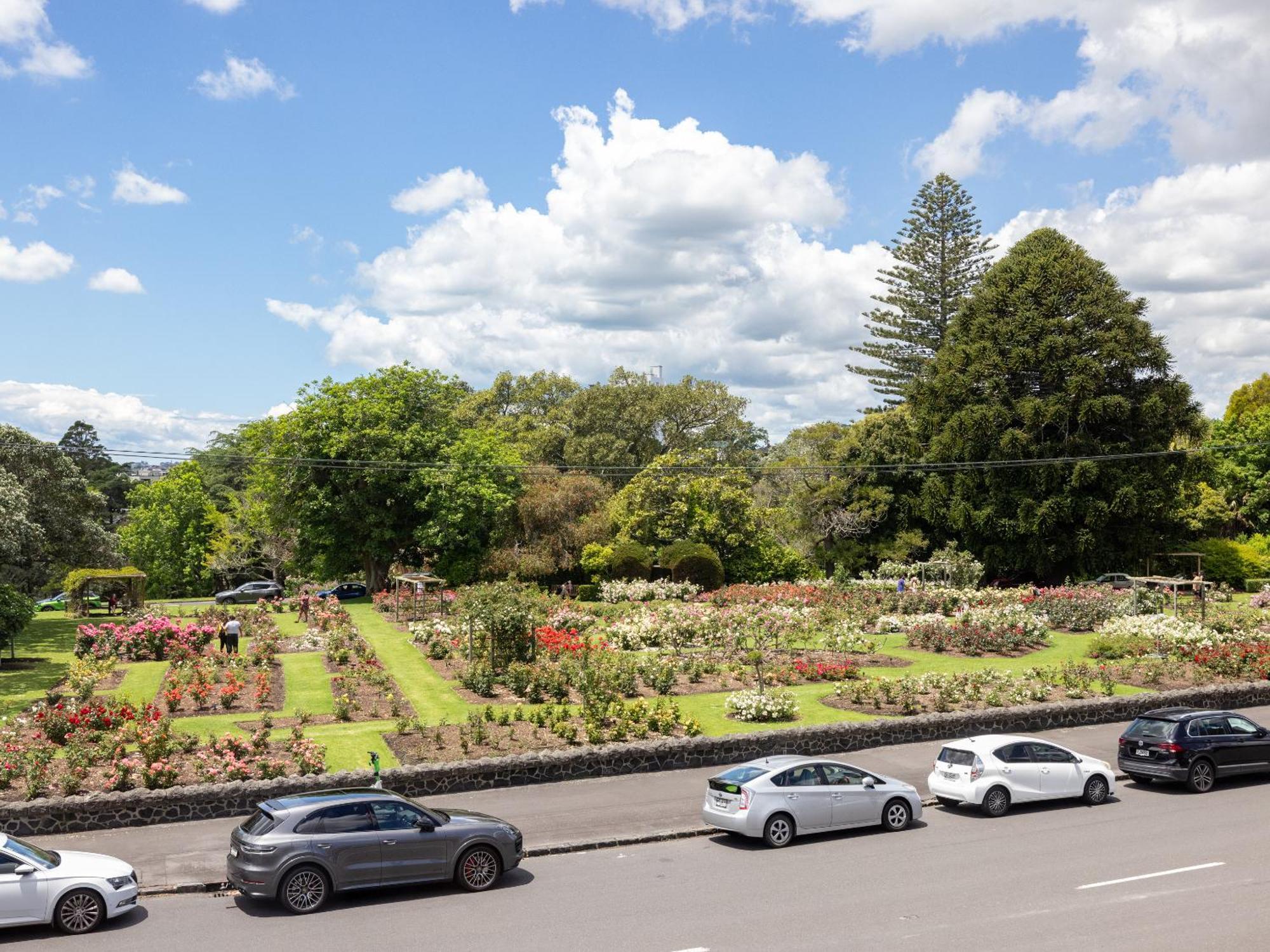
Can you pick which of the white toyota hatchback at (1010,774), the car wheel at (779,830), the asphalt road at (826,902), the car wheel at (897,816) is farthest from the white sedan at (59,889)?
the white toyota hatchback at (1010,774)

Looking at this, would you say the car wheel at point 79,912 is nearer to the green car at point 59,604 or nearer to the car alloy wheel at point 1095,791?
the car alloy wheel at point 1095,791

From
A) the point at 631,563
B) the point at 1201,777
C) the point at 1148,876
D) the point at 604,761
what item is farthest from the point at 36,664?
the point at 1201,777

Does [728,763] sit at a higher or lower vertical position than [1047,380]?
lower

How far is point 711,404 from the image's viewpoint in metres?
80.4

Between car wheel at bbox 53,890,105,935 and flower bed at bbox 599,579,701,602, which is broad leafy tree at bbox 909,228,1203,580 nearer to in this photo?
flower bed at bbox 599,579,701,602

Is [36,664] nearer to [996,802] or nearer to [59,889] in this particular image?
[59,889]

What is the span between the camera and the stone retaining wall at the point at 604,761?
16766 mm

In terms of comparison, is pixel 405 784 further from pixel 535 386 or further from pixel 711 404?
pixel 535 386

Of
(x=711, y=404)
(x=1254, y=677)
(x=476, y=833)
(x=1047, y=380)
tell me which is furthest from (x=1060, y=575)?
(x=476, y=833)

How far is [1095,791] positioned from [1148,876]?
16.6ft

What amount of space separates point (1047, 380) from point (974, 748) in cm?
4081

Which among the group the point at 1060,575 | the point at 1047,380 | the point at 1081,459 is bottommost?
the point at 1060,575

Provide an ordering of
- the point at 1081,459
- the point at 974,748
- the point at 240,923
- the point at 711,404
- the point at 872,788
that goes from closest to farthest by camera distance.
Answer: the point at 240,923 < the point at 872,788 < the point at 974,748 < the point at 1081,459 < the point at 711,404

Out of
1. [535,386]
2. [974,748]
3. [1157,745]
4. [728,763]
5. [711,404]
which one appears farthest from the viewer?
[535,386]
